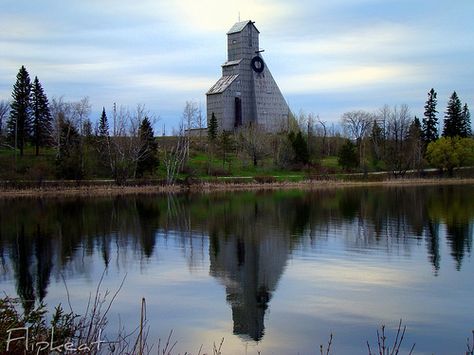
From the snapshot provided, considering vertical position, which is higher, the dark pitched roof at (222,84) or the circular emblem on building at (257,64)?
the circular emblem on building at (257,64)

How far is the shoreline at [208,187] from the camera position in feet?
182

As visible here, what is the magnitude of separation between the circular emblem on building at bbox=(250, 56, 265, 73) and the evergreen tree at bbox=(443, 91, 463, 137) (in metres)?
31.1

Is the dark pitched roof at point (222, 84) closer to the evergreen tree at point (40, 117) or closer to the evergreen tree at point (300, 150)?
the evergreen tree at point (300, 150)

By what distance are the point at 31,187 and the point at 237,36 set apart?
48429mm

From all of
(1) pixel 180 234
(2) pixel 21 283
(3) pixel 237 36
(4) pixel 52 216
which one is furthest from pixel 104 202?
(3) pixel 237 36

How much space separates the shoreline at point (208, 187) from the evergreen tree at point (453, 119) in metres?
13.7

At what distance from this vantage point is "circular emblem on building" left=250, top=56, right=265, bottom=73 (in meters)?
93.1

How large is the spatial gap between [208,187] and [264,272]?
154 ft

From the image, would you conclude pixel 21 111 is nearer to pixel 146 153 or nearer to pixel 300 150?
pixel 146 153

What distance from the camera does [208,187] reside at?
64.6m

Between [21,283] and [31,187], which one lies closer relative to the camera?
[21,283]

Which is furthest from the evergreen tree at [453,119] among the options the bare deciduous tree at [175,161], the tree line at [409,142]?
the bare deciduous tree at [175,161]

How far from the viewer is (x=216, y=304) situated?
14266 mm

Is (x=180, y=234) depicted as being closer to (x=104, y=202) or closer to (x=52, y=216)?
(x=52, y=216)
